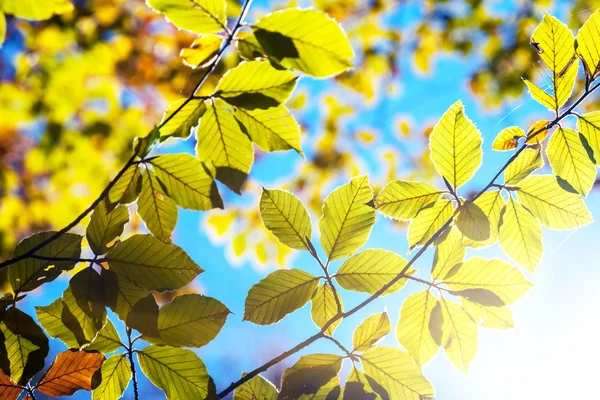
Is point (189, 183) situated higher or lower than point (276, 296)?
higher

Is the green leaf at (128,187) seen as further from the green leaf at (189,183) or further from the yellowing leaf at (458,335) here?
the yellowing leaf at (458,335)

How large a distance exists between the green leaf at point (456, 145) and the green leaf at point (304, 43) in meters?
0.13

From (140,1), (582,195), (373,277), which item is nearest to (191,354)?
(373,277)

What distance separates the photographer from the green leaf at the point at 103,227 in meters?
0.52

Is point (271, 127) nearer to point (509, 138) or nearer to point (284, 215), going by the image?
point (284, 215)

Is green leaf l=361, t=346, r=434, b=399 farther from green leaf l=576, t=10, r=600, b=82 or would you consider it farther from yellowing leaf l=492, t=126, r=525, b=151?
green leaf l=576, t=10, r=600, b=82

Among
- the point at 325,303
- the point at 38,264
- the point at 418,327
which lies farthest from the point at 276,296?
the point at 38,264

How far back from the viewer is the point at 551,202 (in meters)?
0.52

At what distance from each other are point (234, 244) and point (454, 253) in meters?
2.72

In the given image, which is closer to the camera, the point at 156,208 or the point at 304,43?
the point at 304,43

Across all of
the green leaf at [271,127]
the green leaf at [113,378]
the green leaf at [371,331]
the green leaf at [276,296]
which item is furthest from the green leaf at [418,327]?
the green leaf at [113,378]

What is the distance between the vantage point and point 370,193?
518 mm

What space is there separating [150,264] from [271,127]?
0.71ft

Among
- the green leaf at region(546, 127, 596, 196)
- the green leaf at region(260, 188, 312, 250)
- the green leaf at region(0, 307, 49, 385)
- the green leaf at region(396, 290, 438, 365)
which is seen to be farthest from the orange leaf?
the green leaf at region(546, 127, 596, 196)
